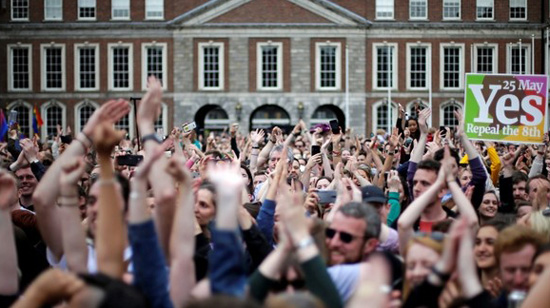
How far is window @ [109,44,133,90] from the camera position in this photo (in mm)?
44094

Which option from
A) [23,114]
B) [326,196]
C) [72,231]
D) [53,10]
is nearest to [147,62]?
[53,10]

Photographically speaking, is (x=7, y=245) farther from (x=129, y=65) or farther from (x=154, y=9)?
(x=154, y=9)

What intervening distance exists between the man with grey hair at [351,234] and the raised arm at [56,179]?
135 centimetres

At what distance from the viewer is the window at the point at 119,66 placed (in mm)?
44094

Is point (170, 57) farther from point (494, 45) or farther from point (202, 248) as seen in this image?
point (202, 248)

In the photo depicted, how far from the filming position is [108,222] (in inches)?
160

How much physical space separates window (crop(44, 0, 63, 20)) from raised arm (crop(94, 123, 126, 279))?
4229 cm

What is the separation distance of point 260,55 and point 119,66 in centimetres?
725

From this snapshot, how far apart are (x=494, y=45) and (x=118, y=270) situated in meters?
42.4

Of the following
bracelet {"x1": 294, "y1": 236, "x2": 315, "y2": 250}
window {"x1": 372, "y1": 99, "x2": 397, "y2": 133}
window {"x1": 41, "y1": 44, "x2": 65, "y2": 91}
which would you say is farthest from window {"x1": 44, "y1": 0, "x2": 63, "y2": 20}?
bracelet {"x1": 294, "y1": 236, "x2": 315, "y2": 250}

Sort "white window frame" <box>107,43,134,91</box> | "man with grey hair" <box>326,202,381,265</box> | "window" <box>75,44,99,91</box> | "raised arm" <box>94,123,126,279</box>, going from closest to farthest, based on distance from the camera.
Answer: "raised arm" <box>94,123,126,279</box> → "man with grey hair" <box>326,202,381,265</box> → "white window frame" <box>107,43,134,91</box> → "window" <box>75,44,99,91</box>

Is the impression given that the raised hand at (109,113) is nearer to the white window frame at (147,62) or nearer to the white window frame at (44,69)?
the white window frame at (147,62)

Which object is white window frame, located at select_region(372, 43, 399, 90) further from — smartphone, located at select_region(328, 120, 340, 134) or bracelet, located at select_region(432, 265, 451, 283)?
bracelet, located at select_region(432, 265, 451, 283)

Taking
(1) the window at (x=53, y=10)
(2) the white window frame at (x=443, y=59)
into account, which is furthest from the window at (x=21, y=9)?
(2) the white window frame at (x=443, y=59)
